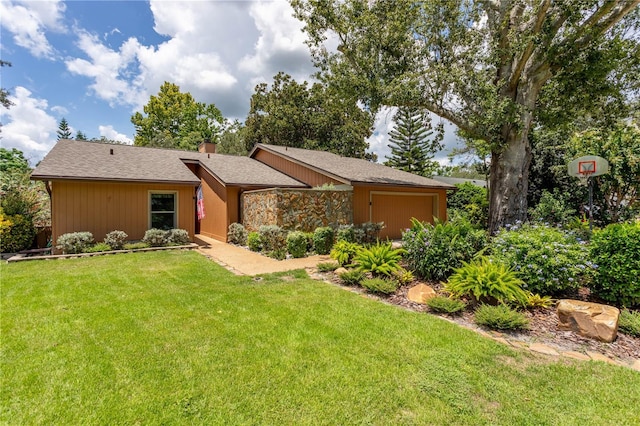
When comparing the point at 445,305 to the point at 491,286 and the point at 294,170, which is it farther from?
the point at 294,170

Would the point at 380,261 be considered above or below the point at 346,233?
below

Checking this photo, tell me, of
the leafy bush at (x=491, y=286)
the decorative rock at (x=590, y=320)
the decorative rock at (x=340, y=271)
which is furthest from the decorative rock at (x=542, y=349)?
the decorative rock at (x=340, y=271)

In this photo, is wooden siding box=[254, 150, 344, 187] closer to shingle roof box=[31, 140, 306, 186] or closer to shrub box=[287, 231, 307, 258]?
shingle roof box=[31, 140, 306, 186]

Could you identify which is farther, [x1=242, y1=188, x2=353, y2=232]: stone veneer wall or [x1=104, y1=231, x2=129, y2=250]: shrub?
[x1=242, y1=188, x2=353, y2=232]: stone veneer wall

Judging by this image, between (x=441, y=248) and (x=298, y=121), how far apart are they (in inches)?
907

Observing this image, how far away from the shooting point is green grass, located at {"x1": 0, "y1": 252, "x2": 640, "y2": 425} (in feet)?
7.73

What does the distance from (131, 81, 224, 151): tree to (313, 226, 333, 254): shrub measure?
30449 millimetres

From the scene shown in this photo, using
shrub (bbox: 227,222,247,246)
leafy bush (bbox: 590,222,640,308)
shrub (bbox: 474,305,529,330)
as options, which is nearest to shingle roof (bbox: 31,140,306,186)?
shrub (bbox: 227,222,247,246)

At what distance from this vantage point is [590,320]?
379 cm

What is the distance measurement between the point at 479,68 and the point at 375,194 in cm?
568

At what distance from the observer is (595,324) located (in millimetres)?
3734

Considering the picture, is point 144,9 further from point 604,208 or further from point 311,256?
point 604,208

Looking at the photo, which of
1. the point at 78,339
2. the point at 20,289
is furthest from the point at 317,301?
the point at 20,289

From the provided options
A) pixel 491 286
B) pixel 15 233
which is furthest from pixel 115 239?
pixel 491 286
